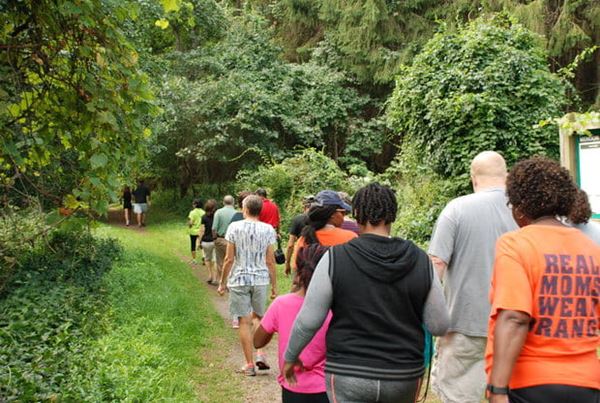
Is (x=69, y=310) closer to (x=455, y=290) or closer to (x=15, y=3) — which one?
(x=15, y=3)

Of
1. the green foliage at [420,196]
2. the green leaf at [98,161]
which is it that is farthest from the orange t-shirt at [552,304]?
the green foliage at [420,196]

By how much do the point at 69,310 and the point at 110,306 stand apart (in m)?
Answer: 1.45

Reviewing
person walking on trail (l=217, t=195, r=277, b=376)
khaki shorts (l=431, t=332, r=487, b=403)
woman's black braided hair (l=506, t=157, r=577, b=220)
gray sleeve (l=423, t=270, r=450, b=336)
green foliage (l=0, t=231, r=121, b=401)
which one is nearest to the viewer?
woman's black braided hair (l=506, t=157, r=577, b=220)

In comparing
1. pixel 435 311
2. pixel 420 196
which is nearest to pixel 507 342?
pixel 435 311

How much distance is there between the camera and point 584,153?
6.20 meters

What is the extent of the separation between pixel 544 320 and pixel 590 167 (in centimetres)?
387

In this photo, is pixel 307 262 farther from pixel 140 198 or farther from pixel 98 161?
pixel 140 198

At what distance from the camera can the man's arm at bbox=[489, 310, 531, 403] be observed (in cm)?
→ 272

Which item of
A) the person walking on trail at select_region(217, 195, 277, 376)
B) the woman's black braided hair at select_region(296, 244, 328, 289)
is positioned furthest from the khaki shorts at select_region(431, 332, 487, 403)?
the person walking on trail at select_region(217, 195, 277, 376)

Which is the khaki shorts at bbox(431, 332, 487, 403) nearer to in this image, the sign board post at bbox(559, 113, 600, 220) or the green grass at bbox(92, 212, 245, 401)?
the sign board post at bbox(559, 113, 600, 220)

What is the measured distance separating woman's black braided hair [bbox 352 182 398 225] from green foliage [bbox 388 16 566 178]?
26.4ft

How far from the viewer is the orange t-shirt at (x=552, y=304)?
2.73 metres

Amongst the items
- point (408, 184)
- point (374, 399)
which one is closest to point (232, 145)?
point (408, 184)

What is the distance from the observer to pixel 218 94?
23.7 meters
